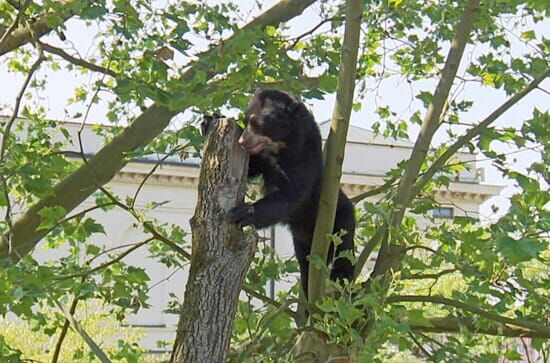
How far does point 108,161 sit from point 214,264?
329 cm

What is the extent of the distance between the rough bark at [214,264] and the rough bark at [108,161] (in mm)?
2531

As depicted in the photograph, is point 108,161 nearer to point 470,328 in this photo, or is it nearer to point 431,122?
point 431,122

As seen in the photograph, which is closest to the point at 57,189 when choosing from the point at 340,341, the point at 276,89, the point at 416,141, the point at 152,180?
the point at 276,89

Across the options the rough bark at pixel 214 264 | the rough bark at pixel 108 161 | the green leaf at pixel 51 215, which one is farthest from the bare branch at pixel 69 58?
the rough bark at pixel 214 264

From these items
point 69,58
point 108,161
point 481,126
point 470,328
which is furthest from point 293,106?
point 69,58

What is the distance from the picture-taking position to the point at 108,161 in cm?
645

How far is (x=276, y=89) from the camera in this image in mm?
4875

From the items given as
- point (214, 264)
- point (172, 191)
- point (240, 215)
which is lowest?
point (214, 264)

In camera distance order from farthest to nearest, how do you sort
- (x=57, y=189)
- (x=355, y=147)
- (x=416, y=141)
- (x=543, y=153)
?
(x=355, y=147) → (x=57, y=189) → (x=416, y=141) → (x=543, y=153)

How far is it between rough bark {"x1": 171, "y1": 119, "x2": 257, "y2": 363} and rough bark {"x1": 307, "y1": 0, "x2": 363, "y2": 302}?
69 centimetres

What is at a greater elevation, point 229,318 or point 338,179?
point 338,179

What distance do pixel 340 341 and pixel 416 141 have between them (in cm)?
149

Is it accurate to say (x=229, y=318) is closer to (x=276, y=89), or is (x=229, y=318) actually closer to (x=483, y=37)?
(x=276, y=89)

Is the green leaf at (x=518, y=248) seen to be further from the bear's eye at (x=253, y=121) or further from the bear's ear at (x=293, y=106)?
the bear's ear at (x=293, y=106)
